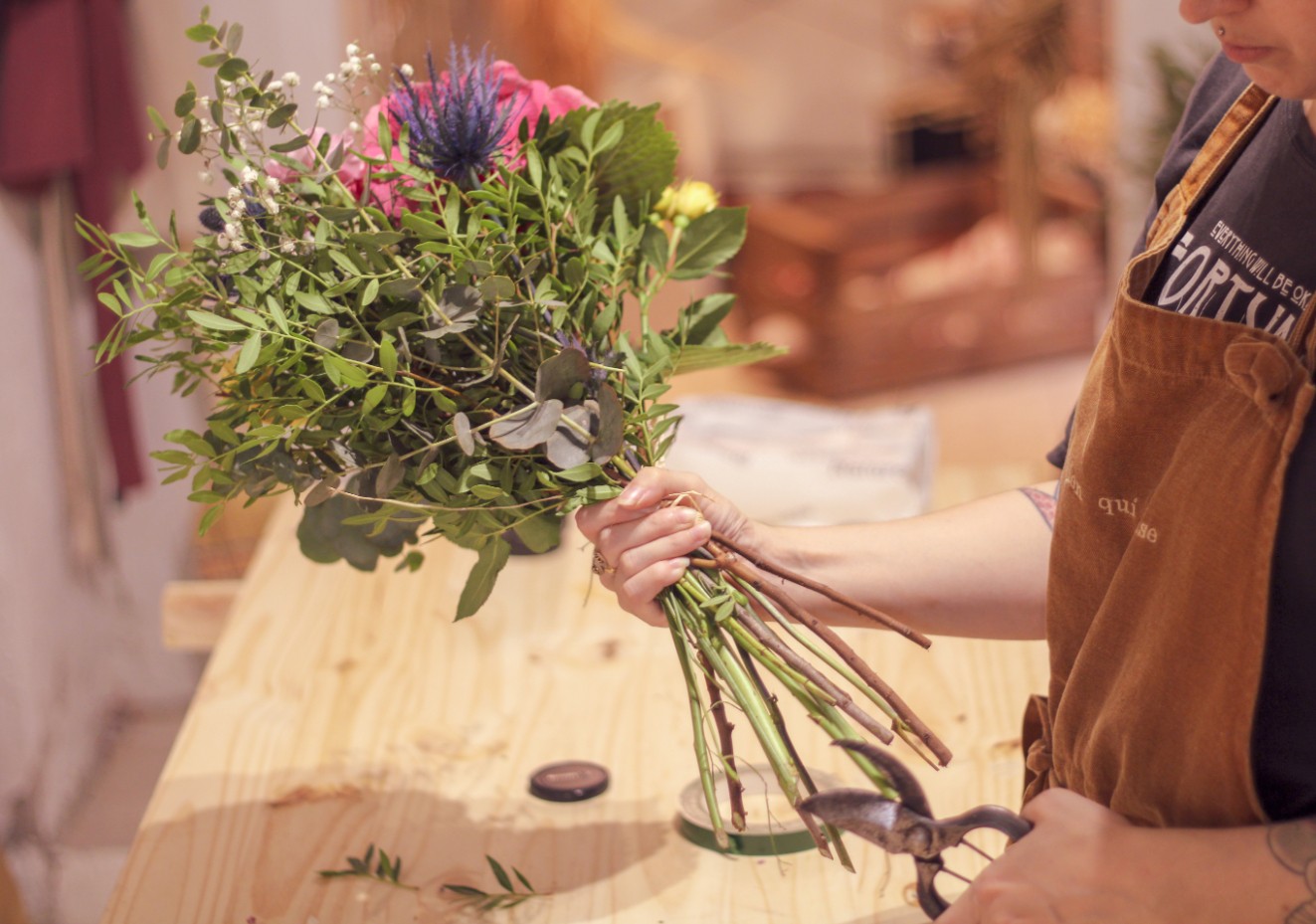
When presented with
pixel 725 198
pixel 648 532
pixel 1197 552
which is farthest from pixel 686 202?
pixel 725 198

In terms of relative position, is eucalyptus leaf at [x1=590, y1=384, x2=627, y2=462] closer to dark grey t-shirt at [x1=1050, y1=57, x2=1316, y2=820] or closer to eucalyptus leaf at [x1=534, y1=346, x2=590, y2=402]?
eucalyptus leaf at [x1=534, y1=346, x2=590, y2=402]

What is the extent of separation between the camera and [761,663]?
0.90m

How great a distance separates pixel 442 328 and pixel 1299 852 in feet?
1.90

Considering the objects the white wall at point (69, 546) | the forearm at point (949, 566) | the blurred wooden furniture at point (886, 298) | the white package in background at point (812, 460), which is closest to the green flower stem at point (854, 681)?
the forearm at point (949, 566)

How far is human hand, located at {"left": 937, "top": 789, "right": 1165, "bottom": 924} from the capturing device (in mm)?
722

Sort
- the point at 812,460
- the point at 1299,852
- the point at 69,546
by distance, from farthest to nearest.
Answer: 1. the point at 69,546
2. the point at 812,460
3. the point at 1299,852

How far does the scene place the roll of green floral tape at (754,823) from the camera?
106cm

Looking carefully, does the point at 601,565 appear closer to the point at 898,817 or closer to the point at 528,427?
the point at 528,427

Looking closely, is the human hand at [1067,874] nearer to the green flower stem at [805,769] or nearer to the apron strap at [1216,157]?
the green flower stem at [805,769]

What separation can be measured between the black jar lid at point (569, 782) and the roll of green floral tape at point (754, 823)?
82 mm

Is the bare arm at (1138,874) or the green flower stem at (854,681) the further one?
the green flower stem at (854,681)

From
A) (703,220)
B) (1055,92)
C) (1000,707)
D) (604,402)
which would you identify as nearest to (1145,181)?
(1055,92)

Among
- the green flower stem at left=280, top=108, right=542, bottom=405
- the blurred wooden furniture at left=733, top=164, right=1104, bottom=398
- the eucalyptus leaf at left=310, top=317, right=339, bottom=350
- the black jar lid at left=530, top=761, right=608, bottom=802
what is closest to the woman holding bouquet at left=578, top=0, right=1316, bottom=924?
the green flower stem at left=280, top=108, right=542, bottom=405

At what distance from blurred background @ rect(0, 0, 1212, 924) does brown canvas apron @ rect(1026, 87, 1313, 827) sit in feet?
3.31
